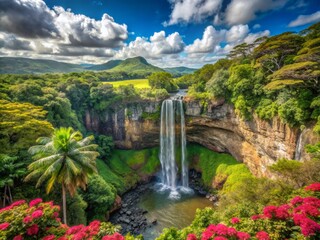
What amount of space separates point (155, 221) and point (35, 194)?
13890 mm

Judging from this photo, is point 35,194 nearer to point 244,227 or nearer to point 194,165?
point 244,227

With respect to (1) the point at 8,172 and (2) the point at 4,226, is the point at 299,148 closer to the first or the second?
(2) the point at 4,226

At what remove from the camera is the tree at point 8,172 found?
13.9 metres

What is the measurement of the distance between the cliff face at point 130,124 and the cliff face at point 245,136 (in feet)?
22.8

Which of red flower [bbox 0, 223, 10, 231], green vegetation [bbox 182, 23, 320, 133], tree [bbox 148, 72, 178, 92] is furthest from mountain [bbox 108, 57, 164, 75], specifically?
red flower [bbox 0, 223, 10, 231]

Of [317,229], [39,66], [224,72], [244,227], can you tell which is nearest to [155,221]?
[244,227]

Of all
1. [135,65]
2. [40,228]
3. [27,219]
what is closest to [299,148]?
[40,228]

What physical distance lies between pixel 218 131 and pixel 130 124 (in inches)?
665

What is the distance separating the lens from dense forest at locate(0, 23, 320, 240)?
7.79 m

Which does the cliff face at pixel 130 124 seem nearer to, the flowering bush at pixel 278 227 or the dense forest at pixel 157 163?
the dense forest at pixel 157 163

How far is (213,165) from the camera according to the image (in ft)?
107

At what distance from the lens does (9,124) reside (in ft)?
51.3

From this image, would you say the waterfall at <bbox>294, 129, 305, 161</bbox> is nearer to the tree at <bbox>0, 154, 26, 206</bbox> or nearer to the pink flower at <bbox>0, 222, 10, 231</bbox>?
the pink flower at <bbox>0, 222, 10, 231</bbox>

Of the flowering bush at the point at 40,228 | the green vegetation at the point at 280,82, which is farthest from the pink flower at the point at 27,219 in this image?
the green vegetation at the point at 280,82
